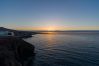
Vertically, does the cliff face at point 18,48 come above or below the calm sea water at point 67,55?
above

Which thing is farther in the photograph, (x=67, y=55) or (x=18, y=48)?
(x=67, y=55)

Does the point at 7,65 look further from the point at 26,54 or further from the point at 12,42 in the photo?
the point at 26,54

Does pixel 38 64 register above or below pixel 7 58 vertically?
below

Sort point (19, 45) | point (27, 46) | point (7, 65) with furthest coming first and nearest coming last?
point (27, 46) → point (19, 45) → point (7, 65)

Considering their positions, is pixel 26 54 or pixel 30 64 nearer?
pixel 30 64

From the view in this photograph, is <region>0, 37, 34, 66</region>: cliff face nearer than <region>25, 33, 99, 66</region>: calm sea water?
Yes

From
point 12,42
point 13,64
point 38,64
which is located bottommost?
point 38,64

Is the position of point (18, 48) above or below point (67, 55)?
above

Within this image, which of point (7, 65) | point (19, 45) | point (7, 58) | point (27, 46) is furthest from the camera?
point (27, 46)

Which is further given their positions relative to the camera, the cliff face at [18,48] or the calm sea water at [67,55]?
the calm sea water at [67,55]

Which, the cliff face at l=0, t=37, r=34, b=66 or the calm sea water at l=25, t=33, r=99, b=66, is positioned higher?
the cliff face at l=0, t=37, r=34, b=66

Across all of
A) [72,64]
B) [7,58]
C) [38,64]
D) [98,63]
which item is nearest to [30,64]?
[38,64]
